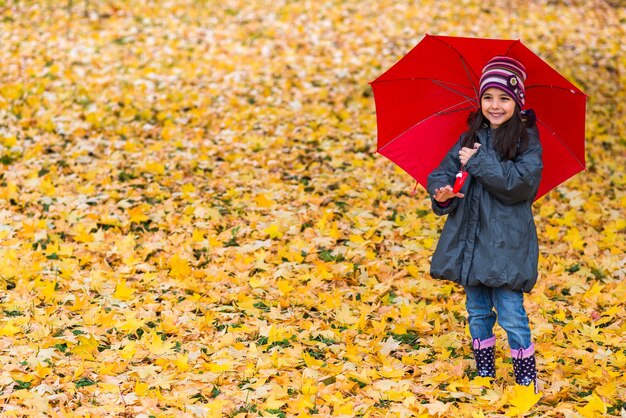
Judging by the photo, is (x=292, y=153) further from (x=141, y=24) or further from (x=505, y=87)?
(x=141, y=24)

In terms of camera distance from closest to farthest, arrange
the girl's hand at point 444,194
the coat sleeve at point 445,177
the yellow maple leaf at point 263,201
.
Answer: the girl's hand at point 444,194
the coat sleeve at point 445,177
the yellow maple leaf at point 263,201

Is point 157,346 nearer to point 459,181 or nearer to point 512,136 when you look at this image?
point 459,181

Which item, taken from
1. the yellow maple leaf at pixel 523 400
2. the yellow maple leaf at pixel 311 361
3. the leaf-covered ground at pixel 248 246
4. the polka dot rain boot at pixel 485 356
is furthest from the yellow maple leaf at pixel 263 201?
the yellow maple leaf at pixel 523 400

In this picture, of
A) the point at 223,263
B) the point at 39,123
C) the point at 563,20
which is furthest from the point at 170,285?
the point at 563,20

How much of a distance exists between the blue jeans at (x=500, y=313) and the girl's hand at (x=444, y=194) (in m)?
0.49

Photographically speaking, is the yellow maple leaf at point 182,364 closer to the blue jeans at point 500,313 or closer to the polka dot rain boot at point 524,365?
the blue jeans at point 500,313

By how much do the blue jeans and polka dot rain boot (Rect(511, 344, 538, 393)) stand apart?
0.09ft

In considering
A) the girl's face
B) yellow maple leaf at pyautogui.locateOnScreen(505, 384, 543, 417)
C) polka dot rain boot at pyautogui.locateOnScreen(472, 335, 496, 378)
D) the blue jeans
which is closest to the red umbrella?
the girl's face

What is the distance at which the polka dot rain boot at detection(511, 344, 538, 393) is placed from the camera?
11.7ft

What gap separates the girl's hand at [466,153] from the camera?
11.3ft

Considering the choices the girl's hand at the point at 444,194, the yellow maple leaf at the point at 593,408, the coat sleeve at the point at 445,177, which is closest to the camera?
the yellow maple leaf at the point at 593,408

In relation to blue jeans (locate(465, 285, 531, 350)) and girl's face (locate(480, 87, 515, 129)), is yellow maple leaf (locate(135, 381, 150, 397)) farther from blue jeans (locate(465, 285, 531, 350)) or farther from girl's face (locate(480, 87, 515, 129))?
girl's face (locate(480, 87, 515, 129))

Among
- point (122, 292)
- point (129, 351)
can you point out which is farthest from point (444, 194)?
point (122, 292)

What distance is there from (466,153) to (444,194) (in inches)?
9.3
